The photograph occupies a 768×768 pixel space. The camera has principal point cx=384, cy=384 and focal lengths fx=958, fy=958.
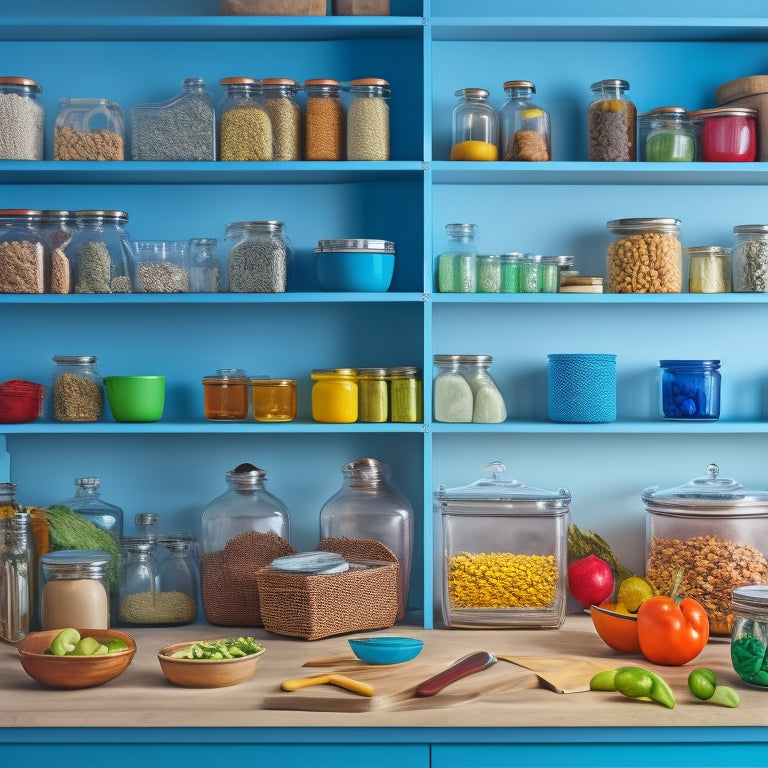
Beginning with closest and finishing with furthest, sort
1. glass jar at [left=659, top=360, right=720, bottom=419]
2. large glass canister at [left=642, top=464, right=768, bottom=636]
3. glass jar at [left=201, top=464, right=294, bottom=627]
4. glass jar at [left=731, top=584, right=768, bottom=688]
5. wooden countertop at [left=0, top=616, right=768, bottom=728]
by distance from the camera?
1. wooden countertop at [left=0, top=616, right=768, bottom=728]
2. glass jar at [left=731, top=584, right=768, bottom=688]
3. large glass canister at [left=642, top=464, right=768, bottom=636]
4. glass jar at [left=201, top=464, right=294, bottom=627]
5. glass jar at [left=659, top=360, right=720, bottom=419]

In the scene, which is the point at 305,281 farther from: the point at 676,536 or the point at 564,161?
the point at 676,536

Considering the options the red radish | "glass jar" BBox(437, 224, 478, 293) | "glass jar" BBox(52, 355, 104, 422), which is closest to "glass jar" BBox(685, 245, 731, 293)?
"glass jar" BBox(437, 224, 478, 293)

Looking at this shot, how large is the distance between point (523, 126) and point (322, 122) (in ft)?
1.66

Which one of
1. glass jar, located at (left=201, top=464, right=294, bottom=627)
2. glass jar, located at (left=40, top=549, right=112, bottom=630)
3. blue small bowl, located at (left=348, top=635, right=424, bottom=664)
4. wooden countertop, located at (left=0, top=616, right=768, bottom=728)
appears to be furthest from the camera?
glass jar, located at (left=201, top=464, right=294, bottom=627)

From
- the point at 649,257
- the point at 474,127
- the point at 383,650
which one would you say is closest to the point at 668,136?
the point at 649,257

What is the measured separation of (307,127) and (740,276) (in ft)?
3.78

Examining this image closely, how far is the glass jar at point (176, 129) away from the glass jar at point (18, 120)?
254 millimetres

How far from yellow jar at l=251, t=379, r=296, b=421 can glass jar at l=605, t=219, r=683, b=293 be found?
0.87 meters

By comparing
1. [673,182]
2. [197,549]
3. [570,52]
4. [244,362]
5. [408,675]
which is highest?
[570,52]

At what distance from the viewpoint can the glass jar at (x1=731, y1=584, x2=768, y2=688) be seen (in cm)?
185

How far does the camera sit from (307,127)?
2.40 m

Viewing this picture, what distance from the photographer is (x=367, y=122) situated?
236 cm

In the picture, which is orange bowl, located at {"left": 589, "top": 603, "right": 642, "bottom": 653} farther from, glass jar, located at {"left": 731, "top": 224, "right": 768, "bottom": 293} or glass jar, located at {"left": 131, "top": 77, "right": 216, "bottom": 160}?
glass jar, located at {"left": 131, "top": 77, "right": 216, "bottom": 160}

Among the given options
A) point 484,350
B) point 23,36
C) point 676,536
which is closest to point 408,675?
point 676,536
